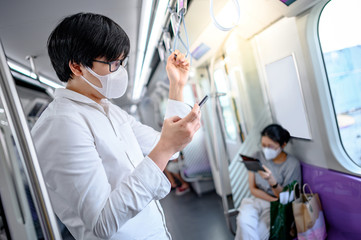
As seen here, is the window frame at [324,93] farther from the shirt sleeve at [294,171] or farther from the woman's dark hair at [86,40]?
the woman's dark hair at [86,40]

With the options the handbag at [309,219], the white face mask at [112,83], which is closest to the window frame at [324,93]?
the handbag at [309,219]

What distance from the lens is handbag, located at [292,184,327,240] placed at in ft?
6.58

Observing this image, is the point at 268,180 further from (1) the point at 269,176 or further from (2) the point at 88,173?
(2) the point at 88,173

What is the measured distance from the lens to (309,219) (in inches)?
78.7

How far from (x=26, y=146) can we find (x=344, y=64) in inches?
83.5

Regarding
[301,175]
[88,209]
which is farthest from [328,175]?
[88,209]

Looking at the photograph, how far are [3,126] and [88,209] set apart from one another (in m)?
0.37

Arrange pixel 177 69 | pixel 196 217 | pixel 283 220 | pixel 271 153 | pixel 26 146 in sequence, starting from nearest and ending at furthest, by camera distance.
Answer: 1. pixel 26 146
2. pixel 177 69
3. pixel 283 220
4. pixel 271 153
5. pixel 196 217

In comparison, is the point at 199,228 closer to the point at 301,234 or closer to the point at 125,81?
the point at 301,234

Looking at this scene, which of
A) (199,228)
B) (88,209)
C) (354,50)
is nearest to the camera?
(88,209)

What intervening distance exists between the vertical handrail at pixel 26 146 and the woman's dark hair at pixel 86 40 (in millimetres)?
378

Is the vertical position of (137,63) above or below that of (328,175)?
above

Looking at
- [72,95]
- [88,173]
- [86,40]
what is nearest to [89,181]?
[88,173]

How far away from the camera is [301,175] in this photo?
8.12ft
